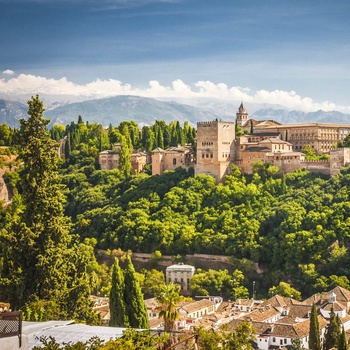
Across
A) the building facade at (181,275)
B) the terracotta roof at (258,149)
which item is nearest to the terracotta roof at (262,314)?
the building facade at (181,275)

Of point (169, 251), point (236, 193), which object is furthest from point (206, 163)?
point (169, 251)

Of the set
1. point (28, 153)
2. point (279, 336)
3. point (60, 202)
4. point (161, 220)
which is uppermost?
point (28, 153)

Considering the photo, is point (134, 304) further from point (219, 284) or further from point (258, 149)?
point (258, 149)

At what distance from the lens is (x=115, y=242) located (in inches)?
1706

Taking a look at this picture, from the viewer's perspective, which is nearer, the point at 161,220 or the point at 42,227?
the point at 42,227

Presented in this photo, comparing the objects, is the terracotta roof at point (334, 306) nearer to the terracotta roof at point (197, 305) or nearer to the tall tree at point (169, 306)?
the terracotta roof at point (197, 305)

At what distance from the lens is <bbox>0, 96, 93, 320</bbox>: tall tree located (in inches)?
639

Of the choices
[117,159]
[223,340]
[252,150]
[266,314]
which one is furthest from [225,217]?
[223,340]

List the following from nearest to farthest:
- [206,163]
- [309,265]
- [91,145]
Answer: [309,265]
[206,163]
[91,145]

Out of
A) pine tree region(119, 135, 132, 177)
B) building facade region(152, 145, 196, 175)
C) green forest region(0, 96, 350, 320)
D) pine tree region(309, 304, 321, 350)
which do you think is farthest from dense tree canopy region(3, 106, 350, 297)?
pine tree region(309, 304, 321, 350)

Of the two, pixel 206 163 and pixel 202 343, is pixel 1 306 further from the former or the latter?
pixel 206 163

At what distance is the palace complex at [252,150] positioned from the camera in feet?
146

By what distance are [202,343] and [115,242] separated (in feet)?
103

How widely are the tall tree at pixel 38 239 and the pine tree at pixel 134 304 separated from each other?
8.65 meters
